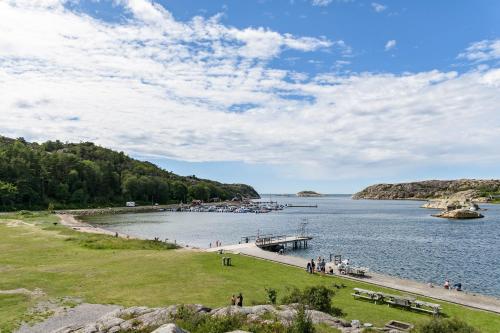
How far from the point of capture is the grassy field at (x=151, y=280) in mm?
26203

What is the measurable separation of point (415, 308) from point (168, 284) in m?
18.6

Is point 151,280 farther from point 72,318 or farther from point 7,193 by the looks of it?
point 7,193

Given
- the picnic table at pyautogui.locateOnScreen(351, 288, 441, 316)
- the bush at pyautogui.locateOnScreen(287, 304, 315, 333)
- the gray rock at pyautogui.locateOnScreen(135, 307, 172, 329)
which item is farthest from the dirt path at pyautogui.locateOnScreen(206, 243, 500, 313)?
the gray rock at pyautogui.locateOnScreen(135, 307, 172, 329)

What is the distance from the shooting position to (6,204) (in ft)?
435

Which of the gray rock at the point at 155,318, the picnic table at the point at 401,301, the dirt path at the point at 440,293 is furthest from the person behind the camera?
the dirt path at the point at 440,293

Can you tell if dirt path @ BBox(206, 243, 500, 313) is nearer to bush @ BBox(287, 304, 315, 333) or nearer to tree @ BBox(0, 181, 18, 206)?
bush @ BBox(287, 304, 315, 333)

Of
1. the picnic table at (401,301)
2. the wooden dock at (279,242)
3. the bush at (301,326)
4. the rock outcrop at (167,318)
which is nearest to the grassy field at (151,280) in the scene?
the picnic table at (401,301)

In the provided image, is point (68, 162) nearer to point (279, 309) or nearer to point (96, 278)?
point (96, 278)

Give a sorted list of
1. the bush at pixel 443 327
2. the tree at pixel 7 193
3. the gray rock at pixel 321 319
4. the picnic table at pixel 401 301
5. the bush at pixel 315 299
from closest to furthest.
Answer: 1. the bush at pixel 443 327
2. the gray rock at pixel 321 319
3. the bush at pixel 315 299
4. the picnic table at pixel 401 301
5. the tree at pixel 7 193

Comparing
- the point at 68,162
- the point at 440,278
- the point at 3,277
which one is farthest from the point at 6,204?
the point at 440,278

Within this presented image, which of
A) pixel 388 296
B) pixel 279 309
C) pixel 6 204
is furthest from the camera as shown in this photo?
pixel 6 204

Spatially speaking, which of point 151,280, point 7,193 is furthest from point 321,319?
point 7,193

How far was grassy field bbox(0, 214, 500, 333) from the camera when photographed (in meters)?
26.2

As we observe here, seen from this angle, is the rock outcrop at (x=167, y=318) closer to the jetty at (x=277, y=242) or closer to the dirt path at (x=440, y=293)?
the dirt path at (x=440, y=293)
